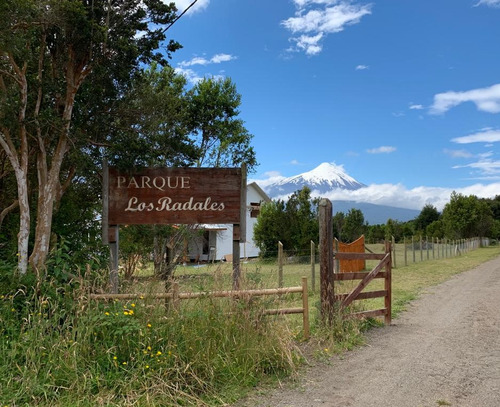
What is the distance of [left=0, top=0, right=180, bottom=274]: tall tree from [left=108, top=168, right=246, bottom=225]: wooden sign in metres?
1.01

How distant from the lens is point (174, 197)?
295 inches

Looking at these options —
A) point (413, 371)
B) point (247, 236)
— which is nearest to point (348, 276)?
point (413, 371)

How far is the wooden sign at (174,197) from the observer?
24.4 feet

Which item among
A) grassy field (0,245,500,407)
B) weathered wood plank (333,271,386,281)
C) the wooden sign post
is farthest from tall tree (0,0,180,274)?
weathered wood plank (333,271,386,281)

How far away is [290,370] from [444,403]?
1777mm

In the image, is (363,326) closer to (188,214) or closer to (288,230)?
(188,214)

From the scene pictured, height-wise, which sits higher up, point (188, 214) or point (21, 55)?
point (21, 55)

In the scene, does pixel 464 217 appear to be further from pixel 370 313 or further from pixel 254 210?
pixel 370 313

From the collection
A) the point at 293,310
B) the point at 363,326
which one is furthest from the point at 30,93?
the point at 363,326

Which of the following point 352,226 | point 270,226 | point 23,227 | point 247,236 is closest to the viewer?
point 23,227

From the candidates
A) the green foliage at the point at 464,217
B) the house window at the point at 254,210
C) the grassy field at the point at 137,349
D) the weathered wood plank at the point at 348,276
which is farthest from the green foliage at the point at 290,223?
the green foliage at the point at 464,217

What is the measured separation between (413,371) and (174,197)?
438 cm

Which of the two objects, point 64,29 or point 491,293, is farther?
point 491,293

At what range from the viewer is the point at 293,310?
6742 millimetres
